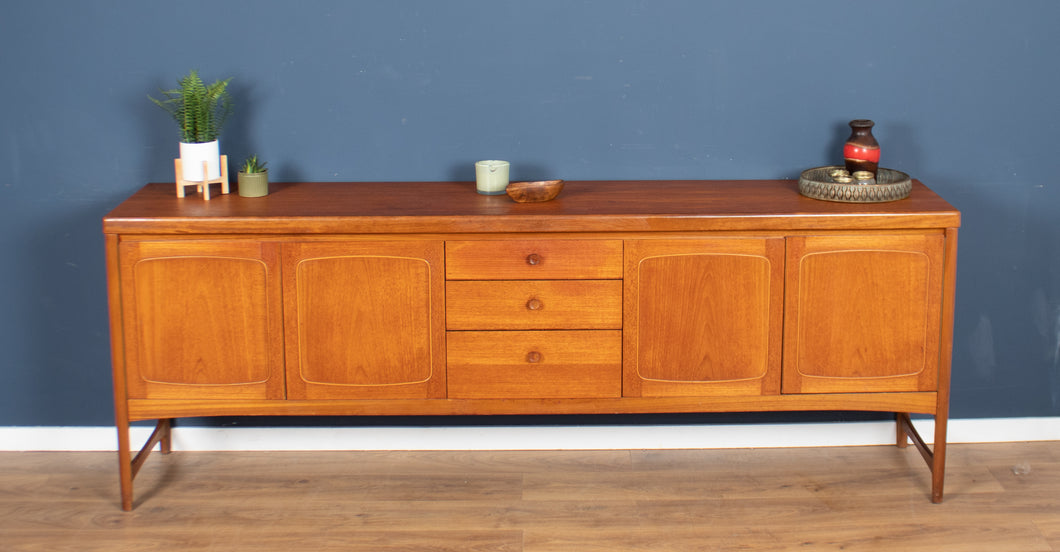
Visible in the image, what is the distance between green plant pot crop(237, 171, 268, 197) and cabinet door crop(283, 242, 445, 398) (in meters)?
0.28

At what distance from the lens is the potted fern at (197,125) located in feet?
9.31

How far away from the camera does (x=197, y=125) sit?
2865 millimetres

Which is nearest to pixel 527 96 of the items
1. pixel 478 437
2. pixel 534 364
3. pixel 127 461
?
pixel 534 364

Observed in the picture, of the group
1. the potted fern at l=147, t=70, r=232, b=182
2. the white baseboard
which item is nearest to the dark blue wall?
the potted fern at l=147, t=70, r=232, b=182

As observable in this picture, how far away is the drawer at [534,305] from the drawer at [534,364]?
0.02m

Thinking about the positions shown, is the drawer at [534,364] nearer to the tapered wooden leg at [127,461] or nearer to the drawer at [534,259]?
the drawer at [534,259]

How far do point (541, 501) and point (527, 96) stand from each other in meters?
1.07

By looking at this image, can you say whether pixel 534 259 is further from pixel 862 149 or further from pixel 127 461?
pixel 127 461

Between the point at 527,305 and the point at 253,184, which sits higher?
the point at 253,184

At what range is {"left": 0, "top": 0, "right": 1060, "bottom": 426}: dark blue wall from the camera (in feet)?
9.68

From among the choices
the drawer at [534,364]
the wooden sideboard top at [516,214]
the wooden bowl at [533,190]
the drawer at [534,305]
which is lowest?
the drawer at [534,364]

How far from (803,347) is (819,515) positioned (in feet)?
1.40

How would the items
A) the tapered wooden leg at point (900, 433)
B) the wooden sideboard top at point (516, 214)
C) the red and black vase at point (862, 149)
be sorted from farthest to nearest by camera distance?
the tapered wooden leg at point (900, 433) < the red and black vase at point (862, 149) < the wooden sideboard top at point (516, 214)

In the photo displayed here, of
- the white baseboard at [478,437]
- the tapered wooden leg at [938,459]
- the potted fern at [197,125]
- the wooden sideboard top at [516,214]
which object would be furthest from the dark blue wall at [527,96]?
the tapered wooden leg at [938,459]
